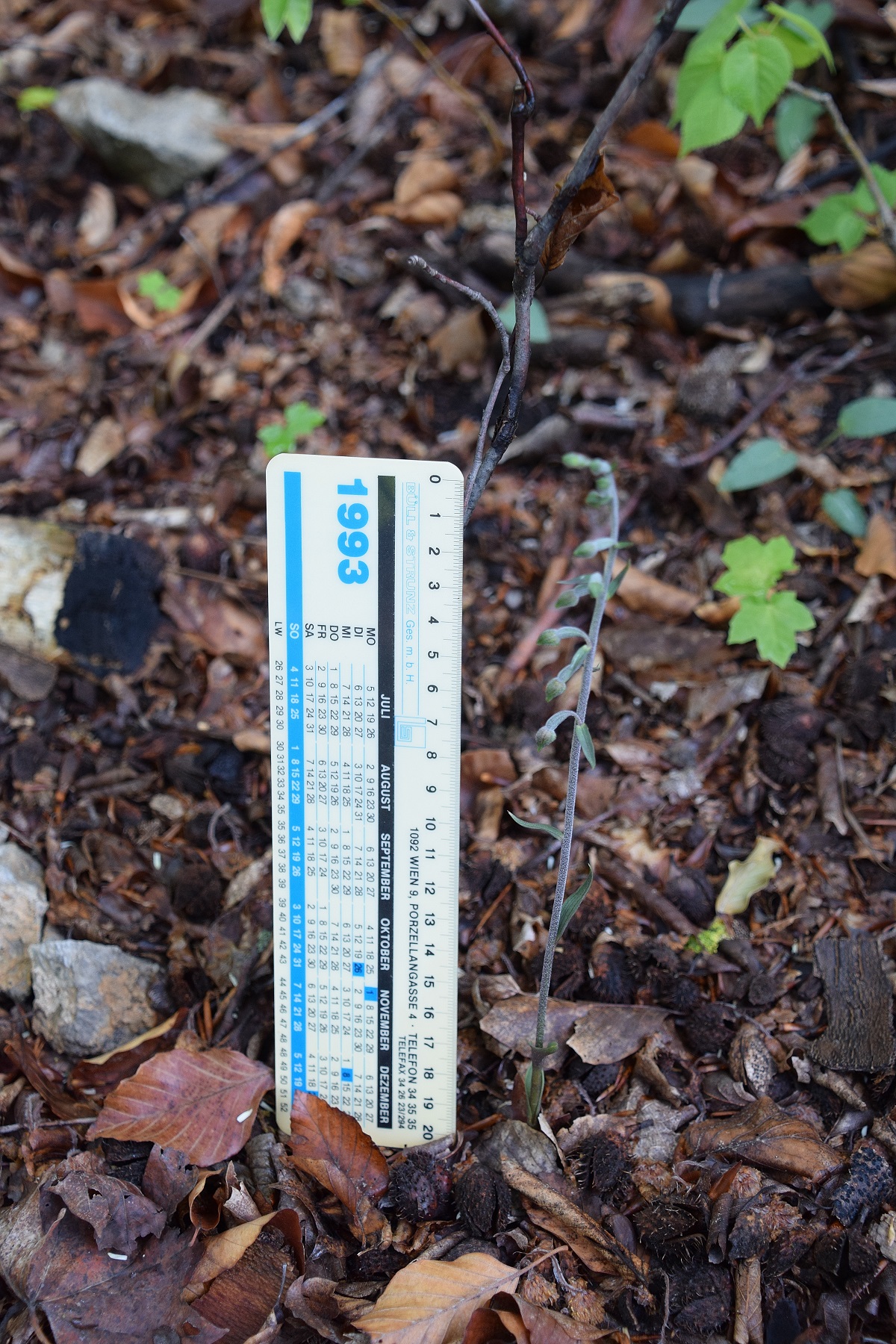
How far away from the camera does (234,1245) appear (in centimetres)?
158

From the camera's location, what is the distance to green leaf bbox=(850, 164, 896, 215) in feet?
8.48

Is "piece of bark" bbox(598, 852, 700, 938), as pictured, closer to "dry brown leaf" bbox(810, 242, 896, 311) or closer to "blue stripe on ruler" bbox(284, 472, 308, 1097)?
"blue stripe on ruler" bbox(284, 472, 308, 1097)

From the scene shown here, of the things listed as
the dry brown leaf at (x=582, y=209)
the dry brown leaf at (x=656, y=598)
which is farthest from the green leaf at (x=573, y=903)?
the dry brown leaf at (x=656, y=598)

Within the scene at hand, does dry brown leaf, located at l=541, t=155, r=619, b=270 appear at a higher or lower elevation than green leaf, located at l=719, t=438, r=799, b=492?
higher

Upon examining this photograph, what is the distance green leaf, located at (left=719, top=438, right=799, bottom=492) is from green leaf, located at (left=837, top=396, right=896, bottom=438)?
0.63 ft

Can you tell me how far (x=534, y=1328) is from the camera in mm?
1453

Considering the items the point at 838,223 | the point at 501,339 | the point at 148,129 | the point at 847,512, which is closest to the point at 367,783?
the point at 501,339

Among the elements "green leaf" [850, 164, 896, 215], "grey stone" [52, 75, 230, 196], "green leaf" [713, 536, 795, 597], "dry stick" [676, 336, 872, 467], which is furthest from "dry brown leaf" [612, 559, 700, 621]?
"grey stone" [52, 75, 230, 196]

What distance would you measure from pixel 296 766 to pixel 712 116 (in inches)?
72.8

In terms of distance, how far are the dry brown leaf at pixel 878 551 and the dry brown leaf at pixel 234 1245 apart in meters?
2.18

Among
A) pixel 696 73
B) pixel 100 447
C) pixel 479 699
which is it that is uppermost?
pixel 696 73

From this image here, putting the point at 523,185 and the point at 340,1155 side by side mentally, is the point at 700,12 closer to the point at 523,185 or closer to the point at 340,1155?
the point at 523,185

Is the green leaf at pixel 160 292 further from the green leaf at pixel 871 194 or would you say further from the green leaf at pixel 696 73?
the green leaf at pixel 871 194

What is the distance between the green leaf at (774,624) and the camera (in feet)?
7.16
